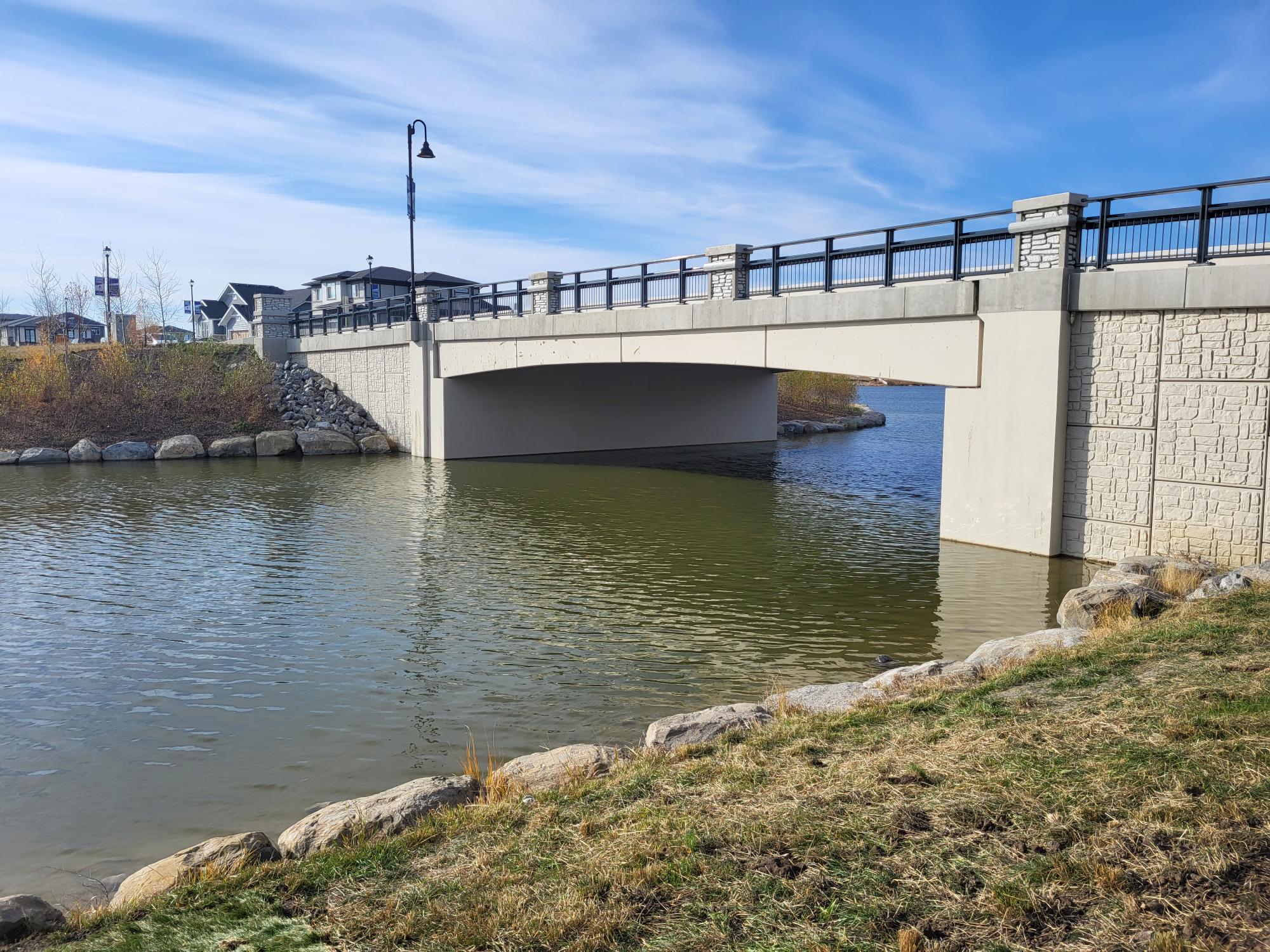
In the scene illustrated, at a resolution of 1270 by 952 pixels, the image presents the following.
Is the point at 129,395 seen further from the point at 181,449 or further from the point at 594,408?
the point at 594,408

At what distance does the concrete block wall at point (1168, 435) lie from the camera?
13070 mm

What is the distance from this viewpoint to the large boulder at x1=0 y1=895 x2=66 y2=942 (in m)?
4.75

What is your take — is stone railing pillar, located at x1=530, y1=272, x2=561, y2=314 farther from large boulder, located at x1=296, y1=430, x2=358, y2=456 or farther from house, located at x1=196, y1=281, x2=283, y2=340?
house, located at x1=196, y1=281, x2=283, y2=340

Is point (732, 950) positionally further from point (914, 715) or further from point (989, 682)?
point (989, 682)

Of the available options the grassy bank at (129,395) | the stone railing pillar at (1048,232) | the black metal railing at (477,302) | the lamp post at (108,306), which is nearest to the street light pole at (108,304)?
the lamp post at (108,306)

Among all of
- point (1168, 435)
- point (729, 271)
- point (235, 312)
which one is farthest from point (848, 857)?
point (235, 312)

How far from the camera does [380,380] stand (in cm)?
3591

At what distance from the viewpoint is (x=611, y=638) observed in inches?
451

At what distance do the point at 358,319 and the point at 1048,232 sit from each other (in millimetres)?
29227

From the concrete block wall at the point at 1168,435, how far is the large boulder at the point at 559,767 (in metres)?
10.3

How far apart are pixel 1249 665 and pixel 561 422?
2820 cm

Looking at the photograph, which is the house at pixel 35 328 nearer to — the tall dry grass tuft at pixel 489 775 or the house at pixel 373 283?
the house at pixel 373 283

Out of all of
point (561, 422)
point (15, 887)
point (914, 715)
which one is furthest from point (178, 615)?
point (561, 422)

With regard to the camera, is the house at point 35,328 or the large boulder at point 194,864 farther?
the house at point 35,328
